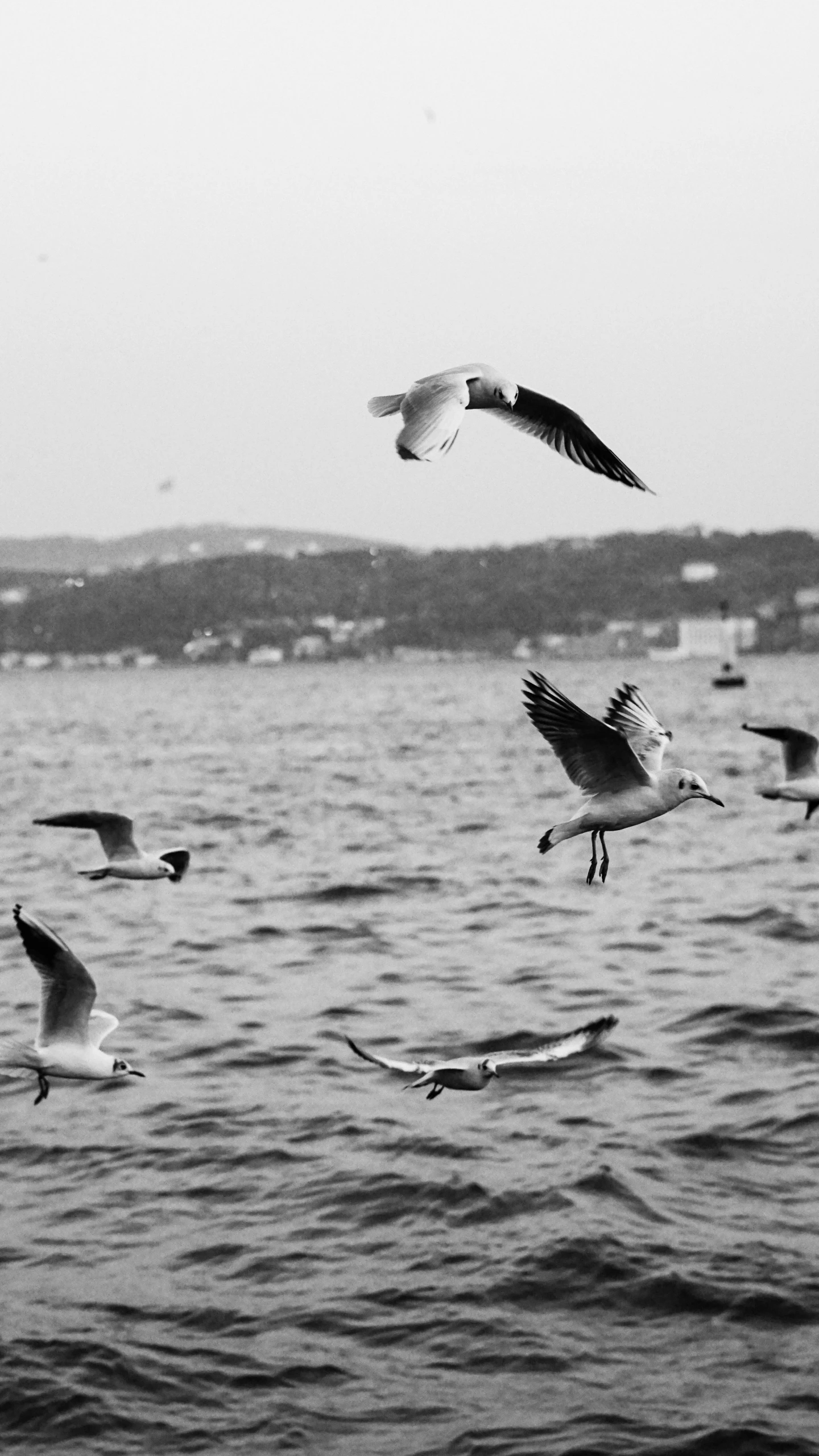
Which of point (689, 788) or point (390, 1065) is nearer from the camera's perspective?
point (689, 788)

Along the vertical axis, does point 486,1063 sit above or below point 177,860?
below

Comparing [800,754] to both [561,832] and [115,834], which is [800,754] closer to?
[115,834]

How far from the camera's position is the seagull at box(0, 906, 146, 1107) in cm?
1002

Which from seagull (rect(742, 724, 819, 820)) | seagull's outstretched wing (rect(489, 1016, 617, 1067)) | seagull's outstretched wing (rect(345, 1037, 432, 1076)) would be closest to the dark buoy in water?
seagull (rect(742, 724, 819, 820))

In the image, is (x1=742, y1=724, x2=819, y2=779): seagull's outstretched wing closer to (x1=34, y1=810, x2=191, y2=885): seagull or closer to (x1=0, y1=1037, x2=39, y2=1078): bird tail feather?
(x1=34, y1=810, x2=191, y2=885): seagull

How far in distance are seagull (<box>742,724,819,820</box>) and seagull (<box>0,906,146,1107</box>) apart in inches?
173

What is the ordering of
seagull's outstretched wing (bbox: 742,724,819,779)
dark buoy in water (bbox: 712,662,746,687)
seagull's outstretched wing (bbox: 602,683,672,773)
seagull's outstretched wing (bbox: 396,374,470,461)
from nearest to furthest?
seagull's outstretched wing (bbox: 396,374,470,461) < seagull's outstretched wing (bbox: 602,683,672,773) < seagull's outstretched wing (bbox: 742,724,819,779) < dark buoy in water (bbox: 712,662,746,687)

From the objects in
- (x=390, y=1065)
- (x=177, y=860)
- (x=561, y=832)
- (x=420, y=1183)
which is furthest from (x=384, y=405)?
(x=420, y=1183)

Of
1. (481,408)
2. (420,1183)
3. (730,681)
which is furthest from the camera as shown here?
(730,681)

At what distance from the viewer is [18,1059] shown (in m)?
9.99

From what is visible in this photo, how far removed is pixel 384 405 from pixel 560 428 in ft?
2.84

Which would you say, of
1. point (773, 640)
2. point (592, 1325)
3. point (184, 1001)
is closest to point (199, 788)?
point (184, 1001)

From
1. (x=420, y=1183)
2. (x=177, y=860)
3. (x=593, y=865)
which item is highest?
(x=593, y=865)

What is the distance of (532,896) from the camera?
28.2m
